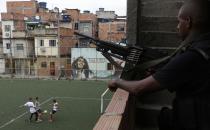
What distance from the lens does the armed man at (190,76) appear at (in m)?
1.52

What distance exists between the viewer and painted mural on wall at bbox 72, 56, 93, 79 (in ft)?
110

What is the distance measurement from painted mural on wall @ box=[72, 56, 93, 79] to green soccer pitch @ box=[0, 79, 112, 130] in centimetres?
265

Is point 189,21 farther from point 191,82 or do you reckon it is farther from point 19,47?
point 19,47

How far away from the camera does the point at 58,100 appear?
22.3 meters

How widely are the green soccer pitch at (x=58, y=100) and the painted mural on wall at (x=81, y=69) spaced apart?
8.70 feet

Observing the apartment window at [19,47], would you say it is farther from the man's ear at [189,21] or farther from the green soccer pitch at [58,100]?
the man's ear at [189,21]

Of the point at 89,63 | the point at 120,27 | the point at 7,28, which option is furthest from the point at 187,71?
the point at 7,28

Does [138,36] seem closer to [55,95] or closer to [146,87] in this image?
[146,87]

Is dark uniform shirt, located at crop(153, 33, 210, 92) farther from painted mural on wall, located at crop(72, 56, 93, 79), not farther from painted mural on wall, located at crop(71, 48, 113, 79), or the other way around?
painted mural on wall, located at crop(71, 48, 113, 79)

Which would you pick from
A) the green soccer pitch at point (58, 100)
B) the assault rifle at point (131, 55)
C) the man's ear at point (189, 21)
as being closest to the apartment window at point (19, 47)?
the green soccer pitch at point (58, 100)

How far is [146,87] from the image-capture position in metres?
1.60

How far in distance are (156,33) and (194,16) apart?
2.63 m

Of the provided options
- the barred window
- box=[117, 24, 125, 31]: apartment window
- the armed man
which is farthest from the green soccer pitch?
box=[117, 24, 125, 31]: apartment window

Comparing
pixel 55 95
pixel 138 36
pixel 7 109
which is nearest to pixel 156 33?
pixel 138 36
